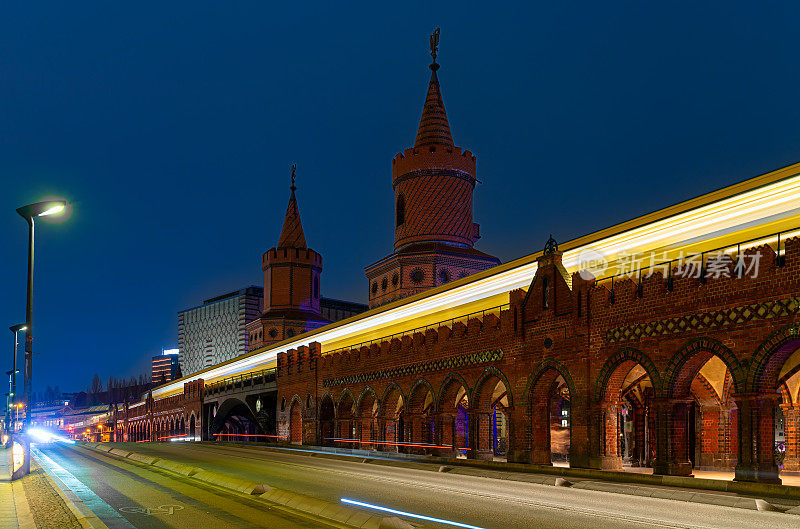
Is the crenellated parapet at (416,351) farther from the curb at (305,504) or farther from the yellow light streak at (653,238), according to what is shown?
the curb at (305,504)

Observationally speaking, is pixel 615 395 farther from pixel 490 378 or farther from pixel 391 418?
pixel 391 418

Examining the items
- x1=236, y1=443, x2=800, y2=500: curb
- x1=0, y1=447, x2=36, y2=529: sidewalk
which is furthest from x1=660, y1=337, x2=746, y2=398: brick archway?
x1=0, y1=447, x2=36, y2=529: sidewalk

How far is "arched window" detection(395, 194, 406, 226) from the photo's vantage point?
176ft

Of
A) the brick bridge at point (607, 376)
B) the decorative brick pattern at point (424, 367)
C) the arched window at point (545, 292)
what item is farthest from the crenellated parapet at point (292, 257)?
the arched window at point (545, 292)

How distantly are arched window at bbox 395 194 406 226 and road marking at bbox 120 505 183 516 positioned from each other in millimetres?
38559

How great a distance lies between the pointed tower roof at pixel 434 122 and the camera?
5291cm

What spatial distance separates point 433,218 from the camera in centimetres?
5169

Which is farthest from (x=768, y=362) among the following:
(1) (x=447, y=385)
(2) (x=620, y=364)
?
(1) (x=447, y=385)

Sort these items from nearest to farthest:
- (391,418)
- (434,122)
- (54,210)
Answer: (54,210), (391,418), (434,122)

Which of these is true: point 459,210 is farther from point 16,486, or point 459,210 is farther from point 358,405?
point 16,486

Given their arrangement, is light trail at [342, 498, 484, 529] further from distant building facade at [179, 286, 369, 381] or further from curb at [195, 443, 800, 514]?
distant building facade at [179, 286, 369, 381]

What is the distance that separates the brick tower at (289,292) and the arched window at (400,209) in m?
18.4

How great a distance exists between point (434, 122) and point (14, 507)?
4172cm

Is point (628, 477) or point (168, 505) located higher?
point (168, 505)
